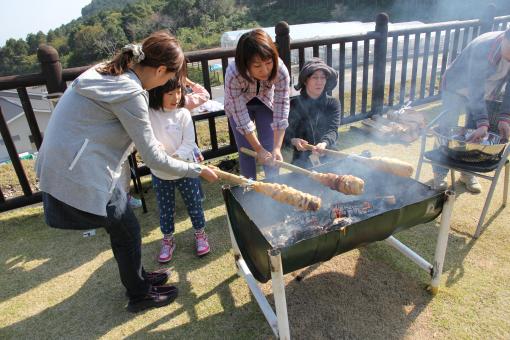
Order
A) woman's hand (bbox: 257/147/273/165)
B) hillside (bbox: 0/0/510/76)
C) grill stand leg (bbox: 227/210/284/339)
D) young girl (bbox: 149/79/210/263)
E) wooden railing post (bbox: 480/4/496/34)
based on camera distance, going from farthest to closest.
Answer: hillside (bbox: 0/0/510/76), wooden railing post (bbox: 480/4/496/34), woman's hand (bbox: 257/147/273/165), young girl (bbox: 149/79/210/263), grill stand leg (bbox: 227/210/284/339)

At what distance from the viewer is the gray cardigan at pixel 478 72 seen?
3.27m

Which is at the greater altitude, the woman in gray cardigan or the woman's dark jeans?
the woman in gray cardigan

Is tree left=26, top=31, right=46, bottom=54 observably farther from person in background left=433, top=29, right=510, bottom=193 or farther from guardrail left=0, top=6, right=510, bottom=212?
person in background left=433, top=29, right=510, bottom=193

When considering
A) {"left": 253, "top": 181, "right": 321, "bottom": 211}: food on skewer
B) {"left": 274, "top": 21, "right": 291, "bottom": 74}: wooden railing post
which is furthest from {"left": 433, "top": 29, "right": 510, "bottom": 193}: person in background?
{"left": 274, "top": 21, "right": 291, "bottom": 74}: wooden railing post

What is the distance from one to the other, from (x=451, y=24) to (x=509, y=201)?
420 centimetres

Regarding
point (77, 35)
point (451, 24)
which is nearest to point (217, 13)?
point (77, 35)

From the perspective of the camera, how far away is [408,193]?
247cm

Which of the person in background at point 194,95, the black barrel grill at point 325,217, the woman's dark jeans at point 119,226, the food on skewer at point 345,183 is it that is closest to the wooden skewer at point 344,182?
the food on skewer at point 345,183

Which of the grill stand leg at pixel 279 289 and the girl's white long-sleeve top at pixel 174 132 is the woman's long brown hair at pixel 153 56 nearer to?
the girl's white long-sleeve top at pixel 174 132

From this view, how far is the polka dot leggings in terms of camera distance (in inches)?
119

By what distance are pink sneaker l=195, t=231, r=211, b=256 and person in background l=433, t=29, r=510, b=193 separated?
2.31 m

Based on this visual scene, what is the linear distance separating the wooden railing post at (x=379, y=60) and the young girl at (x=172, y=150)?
4.08 m

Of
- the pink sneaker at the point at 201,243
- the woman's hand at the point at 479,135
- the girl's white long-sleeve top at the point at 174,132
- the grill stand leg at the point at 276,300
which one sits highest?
the girl's white long-sleeve top at the point at 174,132

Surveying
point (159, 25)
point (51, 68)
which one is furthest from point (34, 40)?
point (51, 68)
